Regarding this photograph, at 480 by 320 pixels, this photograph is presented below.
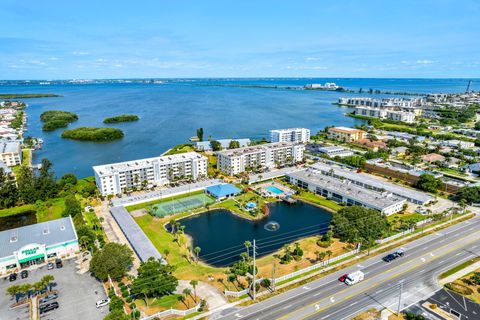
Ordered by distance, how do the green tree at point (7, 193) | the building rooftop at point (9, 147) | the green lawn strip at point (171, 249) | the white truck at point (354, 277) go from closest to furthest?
1. the white truck at point (354, 277)
2. the green lawn strip at point (171, 249)
3. the green tree at point (7, 193)
4. the building rooftop at point (9, 147)

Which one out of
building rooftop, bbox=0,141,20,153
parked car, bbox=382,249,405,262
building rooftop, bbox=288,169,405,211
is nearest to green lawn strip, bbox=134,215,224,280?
parked car, bbox=382,249,405,262

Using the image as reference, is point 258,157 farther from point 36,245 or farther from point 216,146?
point 36,245

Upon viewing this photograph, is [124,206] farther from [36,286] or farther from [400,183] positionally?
[400,183]

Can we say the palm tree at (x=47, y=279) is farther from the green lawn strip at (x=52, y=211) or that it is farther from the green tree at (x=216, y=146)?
the green tree at (x=216, y=146)

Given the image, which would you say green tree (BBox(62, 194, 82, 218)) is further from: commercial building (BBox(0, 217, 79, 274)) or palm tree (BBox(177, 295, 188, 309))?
palm tree (BBox(177, 295, 188, 309))

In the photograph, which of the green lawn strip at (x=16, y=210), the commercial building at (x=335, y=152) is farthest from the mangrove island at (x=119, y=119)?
the commercial building at (x=335, y=152)
